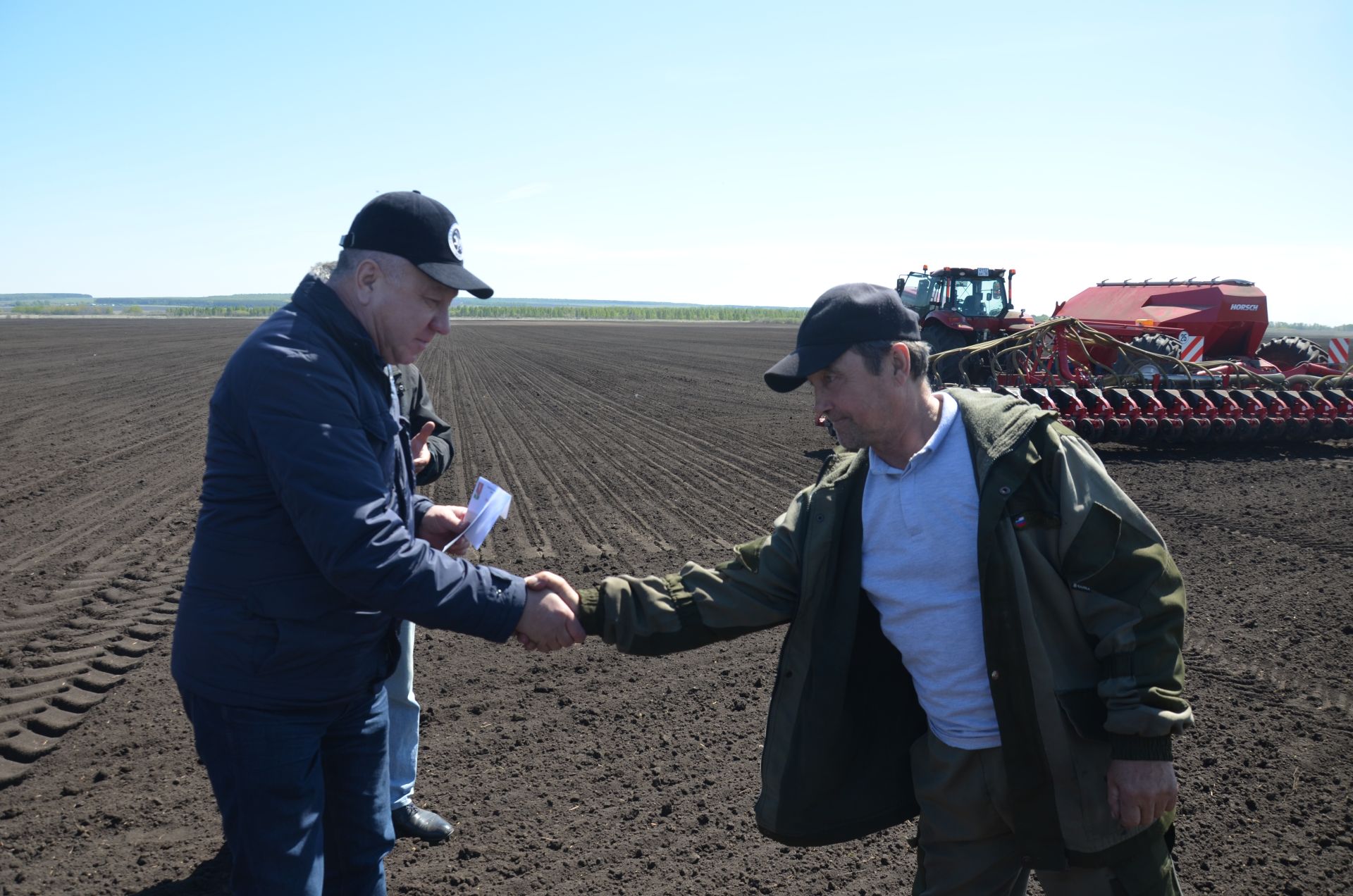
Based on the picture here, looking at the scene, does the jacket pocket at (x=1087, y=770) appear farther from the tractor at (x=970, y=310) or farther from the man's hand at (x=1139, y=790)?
the tractor at (x=970, y=310)

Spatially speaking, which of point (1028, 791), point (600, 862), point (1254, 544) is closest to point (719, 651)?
point (600, 862)

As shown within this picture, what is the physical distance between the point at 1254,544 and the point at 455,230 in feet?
26.1

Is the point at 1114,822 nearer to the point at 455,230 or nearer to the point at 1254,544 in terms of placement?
the point at 455,230

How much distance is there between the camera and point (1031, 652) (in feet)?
6.91

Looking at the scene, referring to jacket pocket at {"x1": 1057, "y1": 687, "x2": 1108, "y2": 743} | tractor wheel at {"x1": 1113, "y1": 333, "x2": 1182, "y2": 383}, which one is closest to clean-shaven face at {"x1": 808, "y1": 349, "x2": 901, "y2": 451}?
jacket pocket at {"x1": 1057, "y1": 687, "x2": 1108, "y2": 743}

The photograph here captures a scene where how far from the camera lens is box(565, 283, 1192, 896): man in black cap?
2092mm

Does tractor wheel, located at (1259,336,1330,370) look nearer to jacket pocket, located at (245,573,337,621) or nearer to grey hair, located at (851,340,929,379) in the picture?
grey hair, located at (851,340,929,379)

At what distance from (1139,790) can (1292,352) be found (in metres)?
20.9

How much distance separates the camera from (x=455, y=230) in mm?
2422

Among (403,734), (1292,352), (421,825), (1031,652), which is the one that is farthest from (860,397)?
(1292,352)

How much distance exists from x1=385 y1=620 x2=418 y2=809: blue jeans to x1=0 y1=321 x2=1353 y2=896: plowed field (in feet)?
0.77

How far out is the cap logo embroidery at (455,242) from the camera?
238 centimetres

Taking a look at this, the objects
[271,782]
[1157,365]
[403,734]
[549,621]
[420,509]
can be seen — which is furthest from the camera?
[1157,365]

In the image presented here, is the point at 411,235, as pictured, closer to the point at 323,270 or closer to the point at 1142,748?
the point at 323,270
